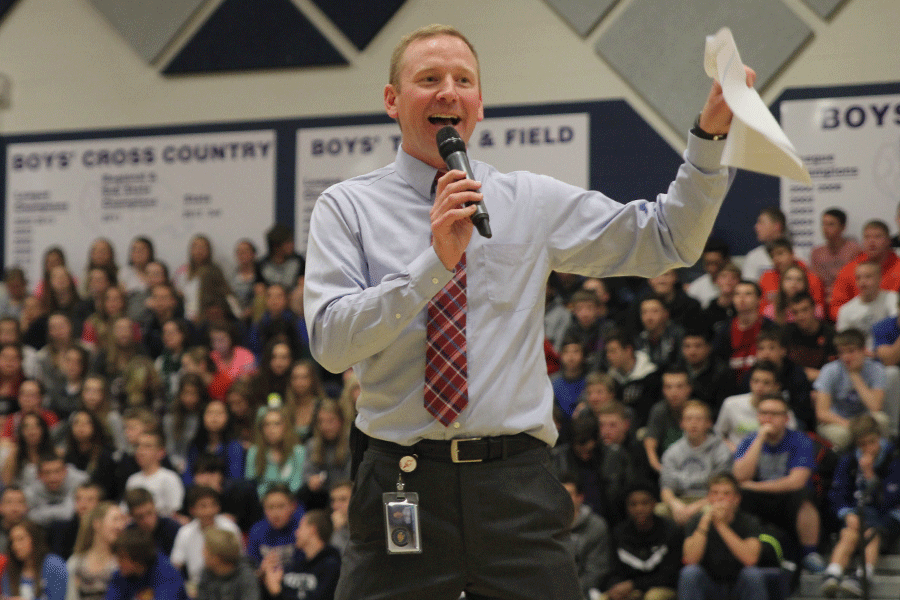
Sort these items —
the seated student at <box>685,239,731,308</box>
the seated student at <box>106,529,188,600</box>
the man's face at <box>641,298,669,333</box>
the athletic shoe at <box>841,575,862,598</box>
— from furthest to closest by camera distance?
the seated student at <box>685,239,731,308</box> → the man's face at <box>641,298,669,333</box> → the seated student at <box>106,529,188,600</box> → the athletic shoe at <box>841,575,862,598</box>

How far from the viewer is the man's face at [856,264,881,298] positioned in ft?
26.0

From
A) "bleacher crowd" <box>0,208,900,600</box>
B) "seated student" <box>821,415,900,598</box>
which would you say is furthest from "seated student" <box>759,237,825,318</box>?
"seated student" <box>821,415,900,598</box>

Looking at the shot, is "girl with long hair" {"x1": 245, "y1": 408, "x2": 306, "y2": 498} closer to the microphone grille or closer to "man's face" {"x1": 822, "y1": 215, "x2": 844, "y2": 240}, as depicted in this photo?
"man's face" {"x1": 822, "y1": 215, "x2": 844, "y2": 240}

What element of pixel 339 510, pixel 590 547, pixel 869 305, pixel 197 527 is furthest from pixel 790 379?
pixel 197 527

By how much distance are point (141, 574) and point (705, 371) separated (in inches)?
151

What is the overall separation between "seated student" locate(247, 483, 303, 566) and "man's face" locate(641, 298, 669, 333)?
2.81 metres

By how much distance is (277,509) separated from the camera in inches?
281

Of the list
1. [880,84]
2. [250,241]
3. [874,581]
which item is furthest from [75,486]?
[880,84]

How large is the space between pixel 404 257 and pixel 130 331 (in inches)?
305

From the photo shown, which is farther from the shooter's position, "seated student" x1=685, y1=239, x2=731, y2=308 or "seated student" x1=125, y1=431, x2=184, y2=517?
"seated student" x1=685, y1=239, x2=731, y2=308

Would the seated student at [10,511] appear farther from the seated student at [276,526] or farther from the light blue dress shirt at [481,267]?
the light blue dress shirt at [481,267]

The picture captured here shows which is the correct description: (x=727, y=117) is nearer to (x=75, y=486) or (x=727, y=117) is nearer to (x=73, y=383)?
(x=75, y=486)

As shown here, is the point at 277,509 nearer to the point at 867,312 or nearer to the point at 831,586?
the point at 831,586

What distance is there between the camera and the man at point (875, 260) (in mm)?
8438
